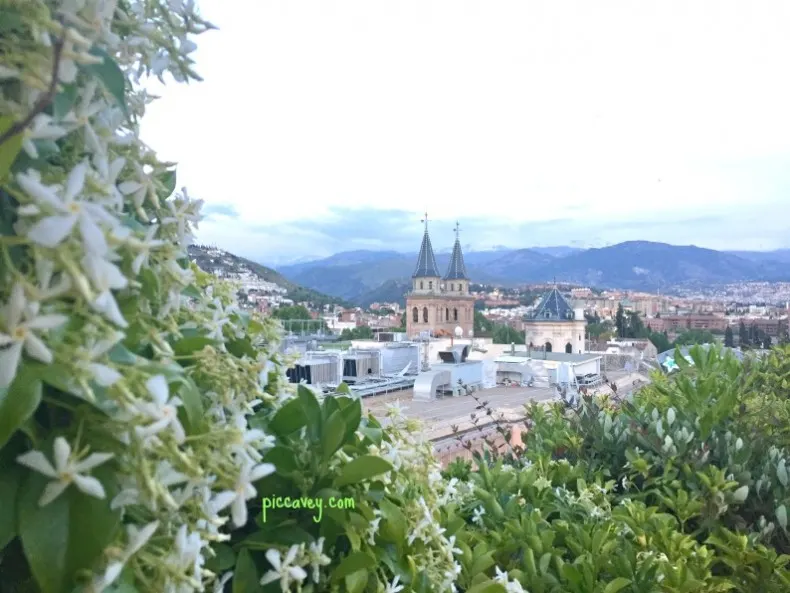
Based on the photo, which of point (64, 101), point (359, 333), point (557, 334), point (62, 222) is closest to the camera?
point (62, 222)

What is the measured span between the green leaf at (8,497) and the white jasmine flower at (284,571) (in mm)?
283

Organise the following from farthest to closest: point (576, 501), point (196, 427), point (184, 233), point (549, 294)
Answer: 1. point (549, 294)
2. point (576, 501)
3. point (184, 233)
4. point (196, 427)

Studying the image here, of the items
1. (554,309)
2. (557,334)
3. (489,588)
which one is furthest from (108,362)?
(554,309)

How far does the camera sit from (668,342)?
126 feet

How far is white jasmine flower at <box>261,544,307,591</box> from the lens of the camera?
2.22 feet

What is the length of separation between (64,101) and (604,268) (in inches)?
3607

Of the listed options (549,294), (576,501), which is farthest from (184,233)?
(549,294)

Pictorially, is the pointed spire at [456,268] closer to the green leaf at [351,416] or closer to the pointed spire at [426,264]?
the pointed spire at [426,264]

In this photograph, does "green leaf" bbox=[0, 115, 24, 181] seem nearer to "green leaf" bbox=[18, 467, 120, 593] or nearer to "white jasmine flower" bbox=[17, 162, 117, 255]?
"white jasmine flower" bbox=[17, 162, 117, 255]

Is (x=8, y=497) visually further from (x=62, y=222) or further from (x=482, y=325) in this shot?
(x=482, y=325)

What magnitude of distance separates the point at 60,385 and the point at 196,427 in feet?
0.51

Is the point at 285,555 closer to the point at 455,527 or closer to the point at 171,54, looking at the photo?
the point at 455,527

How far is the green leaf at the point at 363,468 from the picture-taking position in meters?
0.75

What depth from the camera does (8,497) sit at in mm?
463
